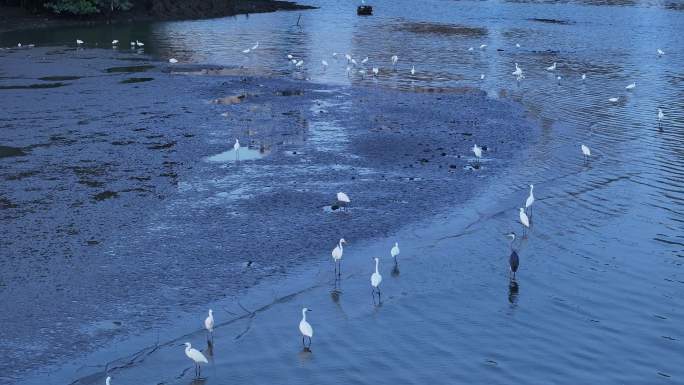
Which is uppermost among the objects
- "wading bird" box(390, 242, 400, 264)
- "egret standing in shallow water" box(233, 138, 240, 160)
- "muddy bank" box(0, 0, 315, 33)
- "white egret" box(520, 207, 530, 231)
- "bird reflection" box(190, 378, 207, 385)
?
"muddy bank" box(0, 0, 315, 33)

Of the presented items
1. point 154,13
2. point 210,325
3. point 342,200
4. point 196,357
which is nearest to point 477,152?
point 342,200

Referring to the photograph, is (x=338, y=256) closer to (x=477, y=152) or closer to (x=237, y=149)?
(x=237, y=149)

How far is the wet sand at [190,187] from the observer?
46.0 ft

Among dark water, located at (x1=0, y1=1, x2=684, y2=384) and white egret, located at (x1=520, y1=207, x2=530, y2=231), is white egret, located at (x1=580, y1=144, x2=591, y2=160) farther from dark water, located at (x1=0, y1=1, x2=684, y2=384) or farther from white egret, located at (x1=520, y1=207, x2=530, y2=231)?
white egret, located at (x1=520, y1=207, x2=530, y2=231)

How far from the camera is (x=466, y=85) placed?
114ft

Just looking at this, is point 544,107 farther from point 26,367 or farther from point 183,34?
point 183,34

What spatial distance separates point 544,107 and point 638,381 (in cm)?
1941

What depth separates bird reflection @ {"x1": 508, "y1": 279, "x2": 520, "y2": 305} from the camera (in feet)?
47.7

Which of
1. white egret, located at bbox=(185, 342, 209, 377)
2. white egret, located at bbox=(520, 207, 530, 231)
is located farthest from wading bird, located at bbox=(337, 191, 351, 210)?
white egret, located at bbox=(185, 342, 209, 377)

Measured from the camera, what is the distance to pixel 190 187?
65.8 feet

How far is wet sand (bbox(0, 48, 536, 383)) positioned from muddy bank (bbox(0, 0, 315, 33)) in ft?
81.4

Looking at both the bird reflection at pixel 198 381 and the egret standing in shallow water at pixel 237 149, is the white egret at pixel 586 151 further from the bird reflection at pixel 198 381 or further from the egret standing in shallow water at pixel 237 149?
the bird reflection at pixel 198 381

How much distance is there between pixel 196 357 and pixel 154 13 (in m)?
55.9

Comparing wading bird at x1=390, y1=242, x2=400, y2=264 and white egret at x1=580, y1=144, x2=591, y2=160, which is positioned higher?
white egret at x1=580, y1=144, x2=591, y2=160
